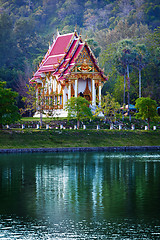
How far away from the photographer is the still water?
20125mm

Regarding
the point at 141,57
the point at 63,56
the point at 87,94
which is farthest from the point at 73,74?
the point at 141,57

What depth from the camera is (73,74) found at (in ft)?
255

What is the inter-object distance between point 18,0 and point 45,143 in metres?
143

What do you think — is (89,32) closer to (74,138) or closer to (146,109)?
(146,109)

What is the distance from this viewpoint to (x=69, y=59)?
3130 inches

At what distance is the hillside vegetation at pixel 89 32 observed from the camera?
97.4 meters

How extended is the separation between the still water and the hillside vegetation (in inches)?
1708

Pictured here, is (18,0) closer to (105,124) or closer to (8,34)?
(8,34)

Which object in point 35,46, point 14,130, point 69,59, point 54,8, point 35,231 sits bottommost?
point 35,231

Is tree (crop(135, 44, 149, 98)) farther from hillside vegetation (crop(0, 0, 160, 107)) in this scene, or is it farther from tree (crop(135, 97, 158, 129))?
tree (crop(135, 97, 158, 129))

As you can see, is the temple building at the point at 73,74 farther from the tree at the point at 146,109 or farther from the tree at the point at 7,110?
the tree at the point at 7,110

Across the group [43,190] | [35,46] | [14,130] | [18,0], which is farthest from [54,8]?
[43,190]

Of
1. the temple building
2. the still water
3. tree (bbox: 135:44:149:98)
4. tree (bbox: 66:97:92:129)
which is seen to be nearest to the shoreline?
the still water

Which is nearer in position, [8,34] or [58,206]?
[58,206]
